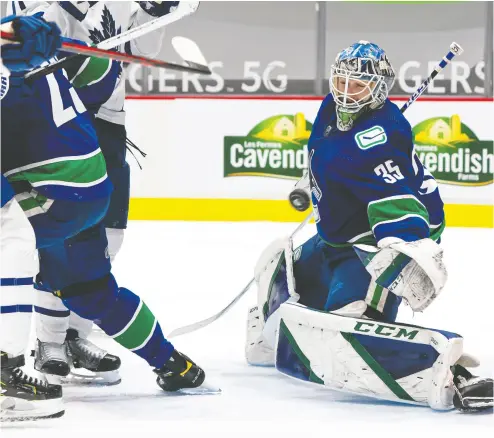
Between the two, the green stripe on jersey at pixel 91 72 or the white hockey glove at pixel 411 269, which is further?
the green stripe on jersey at pixel 91 72

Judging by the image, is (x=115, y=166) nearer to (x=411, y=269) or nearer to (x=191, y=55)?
(x=191, y=55)

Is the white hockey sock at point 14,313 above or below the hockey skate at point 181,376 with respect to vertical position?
above

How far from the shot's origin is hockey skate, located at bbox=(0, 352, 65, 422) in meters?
2.18

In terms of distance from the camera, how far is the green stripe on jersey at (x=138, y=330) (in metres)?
2.46

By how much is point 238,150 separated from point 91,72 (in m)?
3.10

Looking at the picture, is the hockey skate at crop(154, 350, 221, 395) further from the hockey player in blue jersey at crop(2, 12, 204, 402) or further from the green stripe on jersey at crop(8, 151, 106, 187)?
the green stripe on jersey at crop(8, 151, 106, 187)

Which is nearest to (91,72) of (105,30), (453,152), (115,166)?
(105,30)

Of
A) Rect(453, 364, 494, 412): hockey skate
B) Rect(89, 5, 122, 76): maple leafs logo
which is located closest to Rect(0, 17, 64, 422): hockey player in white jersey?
Rect(89, 5, 122, 76): maple leafs logo

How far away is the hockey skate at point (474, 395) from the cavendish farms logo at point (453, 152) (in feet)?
11.5

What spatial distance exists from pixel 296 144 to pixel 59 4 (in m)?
3.16

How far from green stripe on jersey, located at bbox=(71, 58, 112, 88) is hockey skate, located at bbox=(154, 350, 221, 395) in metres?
0.78

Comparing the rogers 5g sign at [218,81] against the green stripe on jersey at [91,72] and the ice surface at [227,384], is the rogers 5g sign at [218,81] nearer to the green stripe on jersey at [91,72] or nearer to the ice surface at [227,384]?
the ice surface at [227,384]

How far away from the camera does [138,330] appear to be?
8.07 ft

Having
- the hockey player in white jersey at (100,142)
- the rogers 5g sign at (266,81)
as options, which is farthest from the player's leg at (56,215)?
the rogers 5g sign at (266,81)
